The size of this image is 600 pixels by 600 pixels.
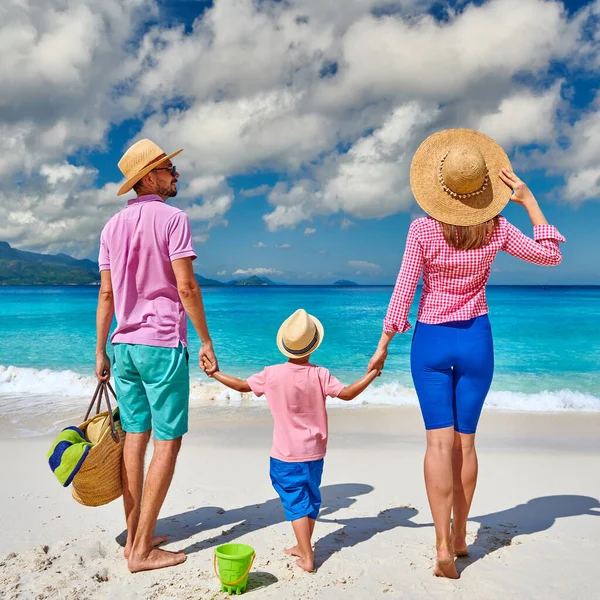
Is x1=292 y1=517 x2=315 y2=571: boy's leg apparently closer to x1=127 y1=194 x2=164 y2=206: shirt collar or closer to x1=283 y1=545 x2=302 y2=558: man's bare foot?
x1=283 y1=545 x2=302 y2=558: man's bare foot

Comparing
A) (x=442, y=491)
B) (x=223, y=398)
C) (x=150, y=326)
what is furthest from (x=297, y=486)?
(x=223, y=398)

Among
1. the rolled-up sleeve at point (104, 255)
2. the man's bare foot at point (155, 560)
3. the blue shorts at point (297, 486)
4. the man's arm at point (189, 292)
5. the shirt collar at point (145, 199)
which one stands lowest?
the man's bare foot at point (155, 560)

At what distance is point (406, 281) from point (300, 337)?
2.04ft

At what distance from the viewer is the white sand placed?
284 centimetres

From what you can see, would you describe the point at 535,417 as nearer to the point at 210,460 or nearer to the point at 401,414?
the point at 401,414

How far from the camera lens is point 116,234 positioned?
2.99 metres

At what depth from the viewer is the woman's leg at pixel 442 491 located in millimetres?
2869

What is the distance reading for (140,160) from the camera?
3.05 m

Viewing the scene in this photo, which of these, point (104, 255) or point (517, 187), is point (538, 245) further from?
point (104, 255)

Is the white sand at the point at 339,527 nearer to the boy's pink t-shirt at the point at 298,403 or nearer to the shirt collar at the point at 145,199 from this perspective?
the boy's pink t-shirt at the point at 298,403

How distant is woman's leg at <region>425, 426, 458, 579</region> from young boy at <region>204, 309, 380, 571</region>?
1.54 feet

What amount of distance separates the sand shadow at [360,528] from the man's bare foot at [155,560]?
30.2 inches

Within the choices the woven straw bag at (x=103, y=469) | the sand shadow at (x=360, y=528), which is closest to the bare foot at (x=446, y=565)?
the sand shadow at (x=360, y=528)

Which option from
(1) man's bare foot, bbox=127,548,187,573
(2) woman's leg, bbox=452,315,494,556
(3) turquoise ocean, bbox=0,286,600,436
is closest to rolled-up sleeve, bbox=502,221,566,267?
(2) woman's leg, bbox=452,315,494,556
